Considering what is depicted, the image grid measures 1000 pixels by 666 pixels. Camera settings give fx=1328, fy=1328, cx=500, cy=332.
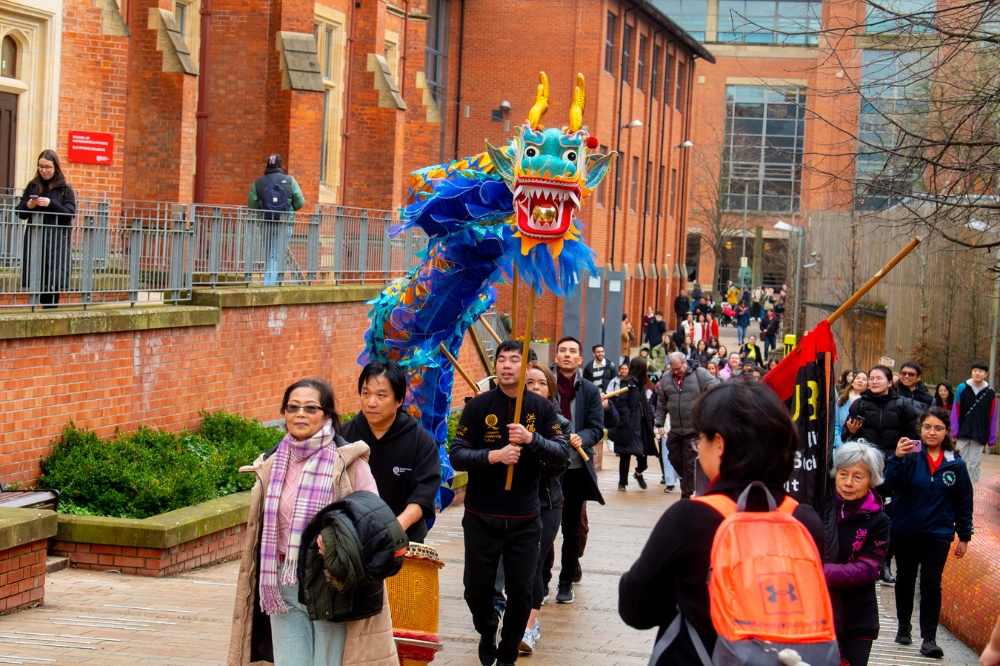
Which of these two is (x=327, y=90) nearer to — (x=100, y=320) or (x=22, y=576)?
(x=100, y=320)

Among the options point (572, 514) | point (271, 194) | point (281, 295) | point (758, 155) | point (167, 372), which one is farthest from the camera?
point (758, 155)

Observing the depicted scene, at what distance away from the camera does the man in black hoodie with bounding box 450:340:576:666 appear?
7719 millimetres

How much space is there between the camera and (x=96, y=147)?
18.6 meters

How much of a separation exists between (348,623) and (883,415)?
779cm

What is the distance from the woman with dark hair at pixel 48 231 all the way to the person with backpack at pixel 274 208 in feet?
12.2

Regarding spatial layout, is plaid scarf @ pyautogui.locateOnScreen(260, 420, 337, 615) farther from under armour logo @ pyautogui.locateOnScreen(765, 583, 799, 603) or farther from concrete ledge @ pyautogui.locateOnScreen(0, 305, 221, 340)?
concrete ledge @ pyautogui.locateOnScreen(0, 305, 221, 340)

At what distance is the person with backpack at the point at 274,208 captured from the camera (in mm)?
16578

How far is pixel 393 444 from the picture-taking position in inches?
261

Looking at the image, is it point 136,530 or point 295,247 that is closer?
point 136,530

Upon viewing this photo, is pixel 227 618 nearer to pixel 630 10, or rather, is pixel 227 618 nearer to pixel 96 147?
pixel 96 147

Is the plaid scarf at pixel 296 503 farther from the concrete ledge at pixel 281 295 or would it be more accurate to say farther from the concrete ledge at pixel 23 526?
the concrete ledge at pixel 281 295

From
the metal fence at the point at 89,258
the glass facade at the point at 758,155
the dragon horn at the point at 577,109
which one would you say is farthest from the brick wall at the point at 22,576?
the glass facade at the point at 758,155

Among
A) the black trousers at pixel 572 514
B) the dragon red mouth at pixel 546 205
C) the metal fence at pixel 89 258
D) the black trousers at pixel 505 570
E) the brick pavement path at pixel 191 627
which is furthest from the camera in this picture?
the metal fence at pixel 89 258

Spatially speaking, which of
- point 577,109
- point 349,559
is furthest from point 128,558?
point 349,559
